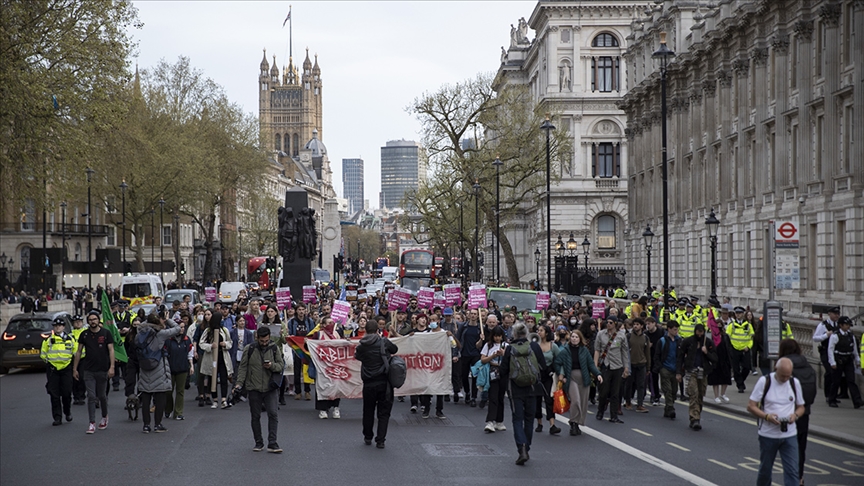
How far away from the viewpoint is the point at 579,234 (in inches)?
3300

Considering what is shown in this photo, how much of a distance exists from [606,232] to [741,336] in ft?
203

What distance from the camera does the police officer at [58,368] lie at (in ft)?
59.0

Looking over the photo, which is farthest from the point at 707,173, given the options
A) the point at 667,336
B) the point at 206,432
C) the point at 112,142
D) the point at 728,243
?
the point at 206,432

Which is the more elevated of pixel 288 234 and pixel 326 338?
pixel 288 234

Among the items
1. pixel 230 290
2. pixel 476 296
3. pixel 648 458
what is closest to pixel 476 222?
pixel 230 290

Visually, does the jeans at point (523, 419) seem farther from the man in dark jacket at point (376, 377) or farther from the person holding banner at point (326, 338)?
the person holding banner at point (326, 338)

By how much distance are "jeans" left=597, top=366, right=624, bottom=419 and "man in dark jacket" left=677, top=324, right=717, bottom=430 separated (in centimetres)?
102

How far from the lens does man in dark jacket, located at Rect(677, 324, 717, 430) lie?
17.4 meters

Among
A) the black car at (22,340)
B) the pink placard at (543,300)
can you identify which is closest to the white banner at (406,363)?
the black car at (22,340)

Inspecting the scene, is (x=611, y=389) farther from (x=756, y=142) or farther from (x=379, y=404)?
(x=756, y=142)

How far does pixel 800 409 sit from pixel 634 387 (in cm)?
1118

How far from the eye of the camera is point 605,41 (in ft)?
283

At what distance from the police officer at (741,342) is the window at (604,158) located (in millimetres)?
62385

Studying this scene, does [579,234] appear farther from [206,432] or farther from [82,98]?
[206,432]
